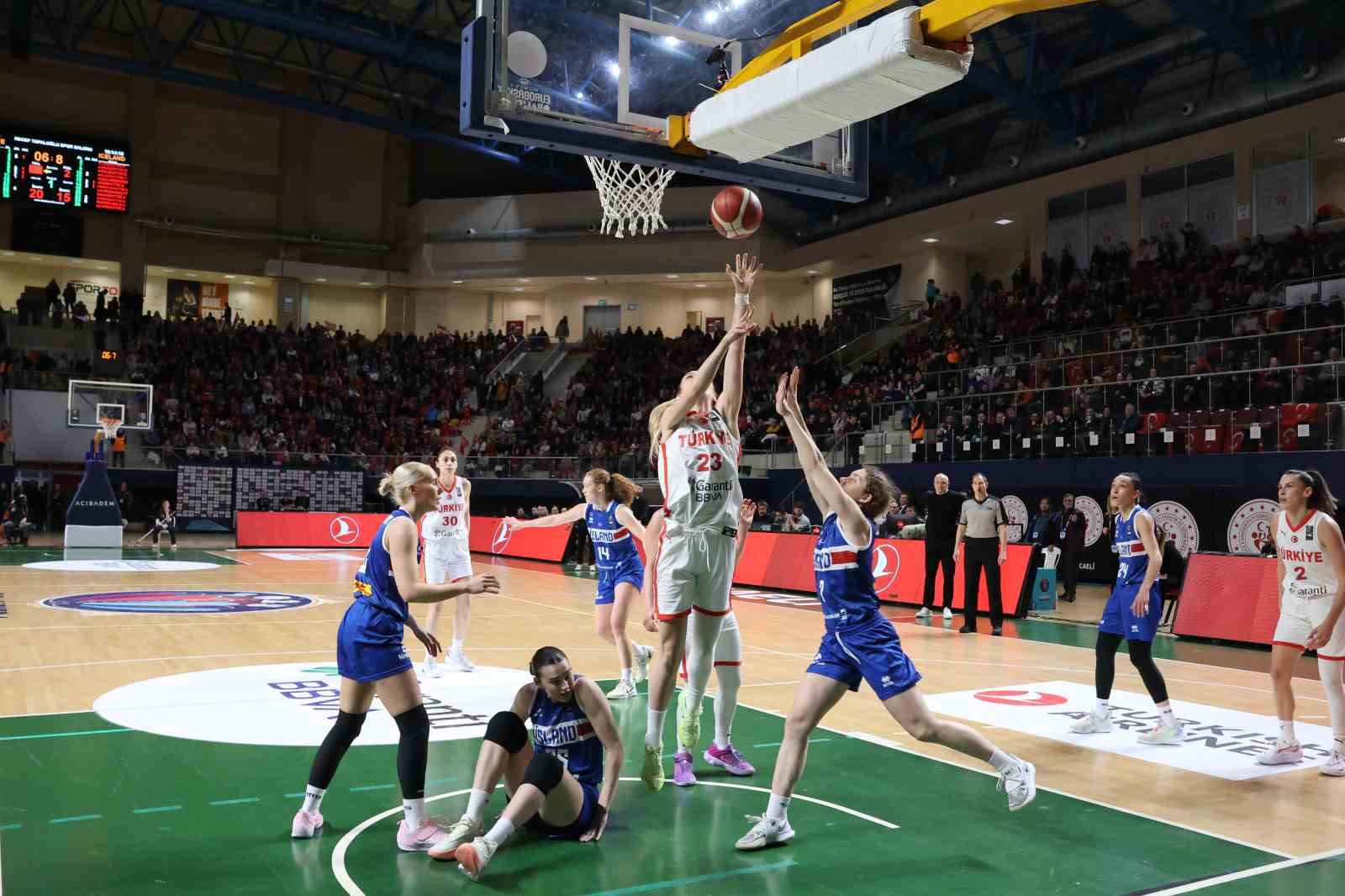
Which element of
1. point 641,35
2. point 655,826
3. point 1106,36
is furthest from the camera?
point 1106,36

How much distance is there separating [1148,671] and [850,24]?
464 centimetres

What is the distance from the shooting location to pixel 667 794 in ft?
19.5

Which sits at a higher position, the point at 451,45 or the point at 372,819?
the point at 451,45

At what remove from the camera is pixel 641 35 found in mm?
8680

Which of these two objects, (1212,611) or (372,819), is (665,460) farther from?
(1212,611)

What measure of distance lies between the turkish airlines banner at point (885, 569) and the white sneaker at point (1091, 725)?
5357mm

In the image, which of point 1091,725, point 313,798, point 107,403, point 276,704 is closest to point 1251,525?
point 1091,725

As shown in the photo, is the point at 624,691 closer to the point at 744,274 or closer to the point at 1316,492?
the point at 744,274

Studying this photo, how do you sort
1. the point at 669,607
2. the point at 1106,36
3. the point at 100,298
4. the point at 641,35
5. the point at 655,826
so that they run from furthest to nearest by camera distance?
1. the point at 100,298
2. the point at 1106,36
3. the point at 641,35
4. the point at 669,607
5. the point at 655,826

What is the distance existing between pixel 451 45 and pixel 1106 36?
1732 centimetres

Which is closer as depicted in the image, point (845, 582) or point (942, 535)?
point (845, 582)

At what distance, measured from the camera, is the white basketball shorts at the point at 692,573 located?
5.97 meters

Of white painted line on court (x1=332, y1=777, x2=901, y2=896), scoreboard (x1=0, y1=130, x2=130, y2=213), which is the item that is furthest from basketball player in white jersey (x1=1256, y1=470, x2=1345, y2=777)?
scoreboard (x1=0, y1=130, x2=130, y2=213)

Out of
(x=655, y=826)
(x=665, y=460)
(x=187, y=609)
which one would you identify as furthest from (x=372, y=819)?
(x=187, y=609)
